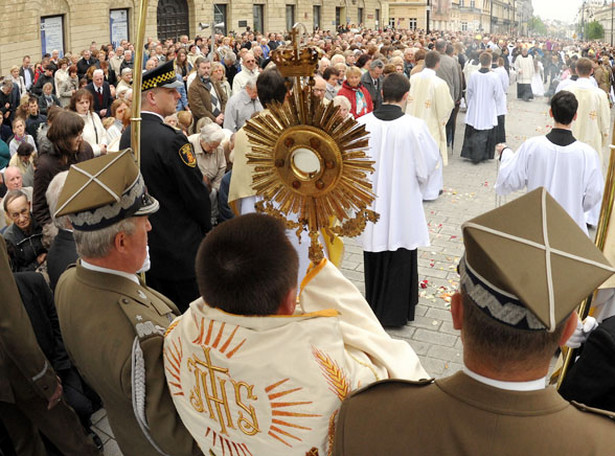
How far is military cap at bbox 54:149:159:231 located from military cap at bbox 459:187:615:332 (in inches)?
51.5

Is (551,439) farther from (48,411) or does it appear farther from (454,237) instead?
(454,237)

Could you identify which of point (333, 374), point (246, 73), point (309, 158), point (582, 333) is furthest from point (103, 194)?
point (246, 73)

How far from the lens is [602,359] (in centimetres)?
214

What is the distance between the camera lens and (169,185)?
4078 millimetres

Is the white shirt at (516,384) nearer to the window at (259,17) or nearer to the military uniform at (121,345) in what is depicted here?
the military uniform at (121,345)

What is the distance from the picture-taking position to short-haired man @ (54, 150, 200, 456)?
2.12 metres

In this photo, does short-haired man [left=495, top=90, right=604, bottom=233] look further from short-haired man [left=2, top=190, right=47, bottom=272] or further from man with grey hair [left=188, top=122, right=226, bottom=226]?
short-haired man [left=2, top=190, right=47, bottom=272]

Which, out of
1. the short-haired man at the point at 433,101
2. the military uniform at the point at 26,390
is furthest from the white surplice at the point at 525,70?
the military uniform at the point at 26,390

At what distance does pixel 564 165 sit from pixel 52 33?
2109 cm

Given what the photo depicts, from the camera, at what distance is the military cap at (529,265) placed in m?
1.40

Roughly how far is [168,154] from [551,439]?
3020mm

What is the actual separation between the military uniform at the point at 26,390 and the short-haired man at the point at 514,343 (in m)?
1.90

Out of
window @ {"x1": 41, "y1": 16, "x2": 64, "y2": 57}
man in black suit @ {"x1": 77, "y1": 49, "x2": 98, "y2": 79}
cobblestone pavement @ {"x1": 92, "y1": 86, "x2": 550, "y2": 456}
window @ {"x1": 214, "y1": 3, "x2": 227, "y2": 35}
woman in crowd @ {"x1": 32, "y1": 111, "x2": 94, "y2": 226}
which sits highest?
window @ {"x1": 214, "y1": 3, "x2": 227, "y2": 35}

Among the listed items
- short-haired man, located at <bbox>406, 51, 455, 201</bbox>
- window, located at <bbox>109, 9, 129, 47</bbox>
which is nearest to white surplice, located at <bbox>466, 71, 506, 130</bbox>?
short-haired man, located at <bbox>406, 51, 455, 201</bbox>
